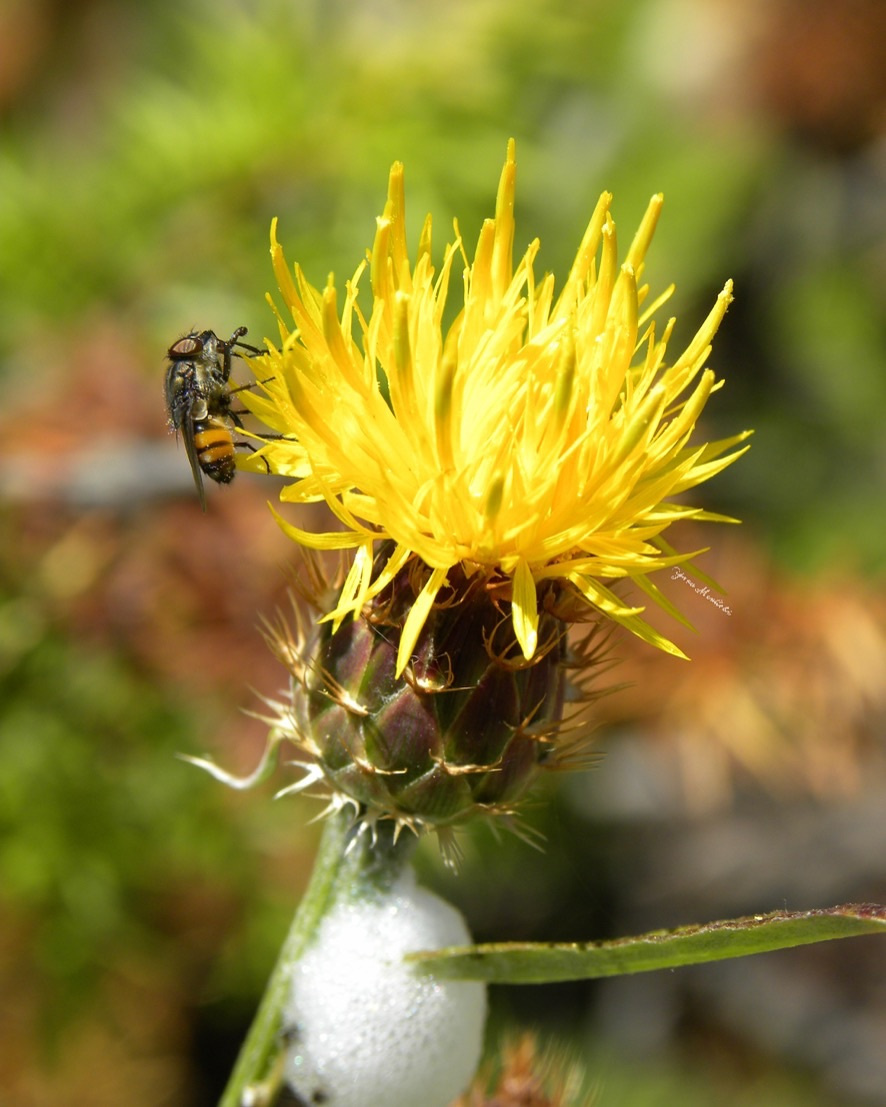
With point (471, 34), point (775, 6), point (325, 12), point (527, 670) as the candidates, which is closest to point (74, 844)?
point (527, 670)

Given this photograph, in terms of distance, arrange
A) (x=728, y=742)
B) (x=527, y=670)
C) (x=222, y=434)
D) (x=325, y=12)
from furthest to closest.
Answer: (x=325, y=12) < (x=728, y=742) < (x=222, y=434) < (x=527, y=670)

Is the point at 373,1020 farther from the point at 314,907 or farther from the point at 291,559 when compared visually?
the point at 291,559

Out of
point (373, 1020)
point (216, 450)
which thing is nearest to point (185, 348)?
point (216, 450)

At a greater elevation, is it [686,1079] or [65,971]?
[65,971]

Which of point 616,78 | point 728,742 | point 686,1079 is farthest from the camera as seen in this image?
point 616,78

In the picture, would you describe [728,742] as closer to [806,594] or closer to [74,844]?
[806,594]

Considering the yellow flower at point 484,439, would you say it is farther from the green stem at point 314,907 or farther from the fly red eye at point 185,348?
the fly red eye at point 185,348
